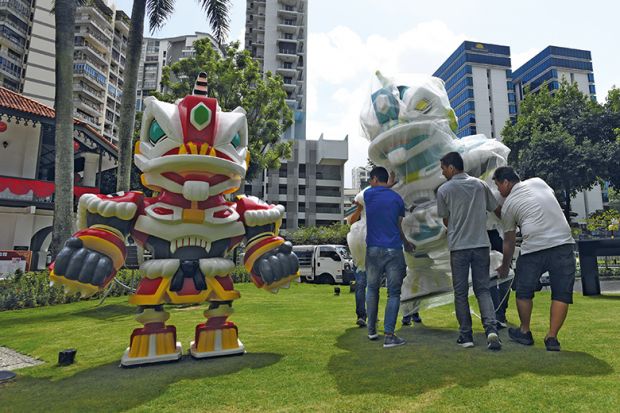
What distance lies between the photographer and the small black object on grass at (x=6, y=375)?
324 centimetres

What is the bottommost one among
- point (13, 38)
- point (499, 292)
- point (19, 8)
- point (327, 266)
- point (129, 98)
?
point (499, 292)

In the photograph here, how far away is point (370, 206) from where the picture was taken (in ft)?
12.7

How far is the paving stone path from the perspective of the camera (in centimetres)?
381

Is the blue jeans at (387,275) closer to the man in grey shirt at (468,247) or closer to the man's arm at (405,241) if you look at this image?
the man's arm at (405,241)

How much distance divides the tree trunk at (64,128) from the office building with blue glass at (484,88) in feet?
215

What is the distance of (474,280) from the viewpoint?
3.38m

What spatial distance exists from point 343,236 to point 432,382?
91.7 ft

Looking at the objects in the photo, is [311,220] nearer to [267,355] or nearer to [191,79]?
[191,79]

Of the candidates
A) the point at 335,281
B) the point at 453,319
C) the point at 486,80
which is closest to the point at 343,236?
the point at 335,281

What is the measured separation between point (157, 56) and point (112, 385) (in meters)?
76.3

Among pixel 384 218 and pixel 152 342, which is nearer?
pixel 152 342

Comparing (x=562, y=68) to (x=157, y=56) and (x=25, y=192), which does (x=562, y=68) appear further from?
(x=25, y=192)

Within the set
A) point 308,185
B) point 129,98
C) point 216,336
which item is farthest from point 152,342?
point 308,185

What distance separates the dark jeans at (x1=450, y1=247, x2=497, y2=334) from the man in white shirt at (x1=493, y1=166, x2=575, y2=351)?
0.35 meters
